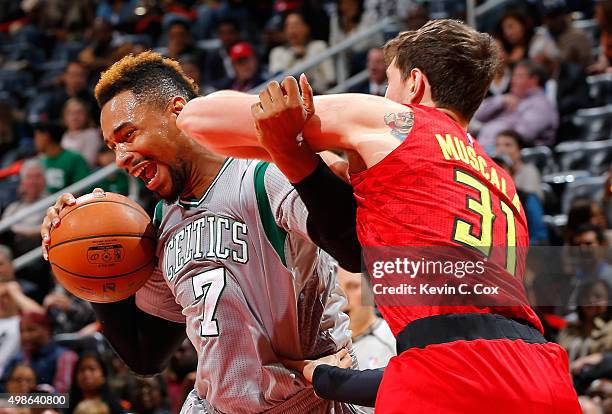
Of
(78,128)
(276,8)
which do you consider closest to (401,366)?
(78,128)

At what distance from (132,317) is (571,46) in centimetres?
647

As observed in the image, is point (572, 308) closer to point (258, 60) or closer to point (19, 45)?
point (258, 60)

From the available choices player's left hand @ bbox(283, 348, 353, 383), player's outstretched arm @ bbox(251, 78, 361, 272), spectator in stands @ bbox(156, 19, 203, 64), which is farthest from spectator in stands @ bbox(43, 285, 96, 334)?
player's outstretched arm @ bbox(251, 78, 361, 272)

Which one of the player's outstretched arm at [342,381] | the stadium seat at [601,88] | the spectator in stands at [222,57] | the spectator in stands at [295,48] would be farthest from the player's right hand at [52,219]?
the spectator in stands at [222,57]

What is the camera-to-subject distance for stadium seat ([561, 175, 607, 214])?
7.82 meters

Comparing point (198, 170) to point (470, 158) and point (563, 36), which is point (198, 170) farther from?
point (563, 36)

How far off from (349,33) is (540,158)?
2894mm

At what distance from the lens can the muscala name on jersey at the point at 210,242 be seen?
3.44 metres

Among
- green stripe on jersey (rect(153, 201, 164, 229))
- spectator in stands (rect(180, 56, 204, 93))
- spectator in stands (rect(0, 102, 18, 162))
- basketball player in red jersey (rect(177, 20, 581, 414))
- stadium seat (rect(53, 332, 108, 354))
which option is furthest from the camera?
spectator in stands (rect(0, 102, 18, 162))

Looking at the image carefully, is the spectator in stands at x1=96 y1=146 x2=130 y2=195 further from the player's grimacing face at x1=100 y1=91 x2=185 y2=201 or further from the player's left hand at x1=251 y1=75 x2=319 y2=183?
the player's left hand at x1=251 y1=75 x2=319 y2=183

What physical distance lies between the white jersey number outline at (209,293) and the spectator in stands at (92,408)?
2.77 m

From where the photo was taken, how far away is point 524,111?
867 centimetres

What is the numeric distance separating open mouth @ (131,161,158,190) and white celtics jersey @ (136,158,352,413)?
0.61 feet

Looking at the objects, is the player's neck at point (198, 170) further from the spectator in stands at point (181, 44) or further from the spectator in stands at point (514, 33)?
the spectator in stands at point (181, 44)
